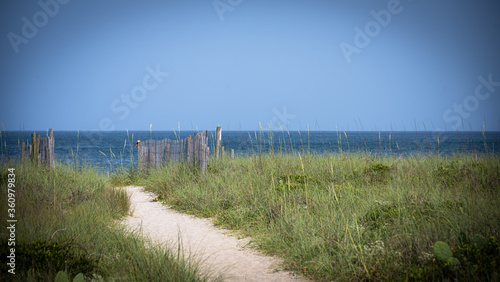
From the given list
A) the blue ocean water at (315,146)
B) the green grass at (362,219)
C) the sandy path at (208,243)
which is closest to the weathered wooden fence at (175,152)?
the blue ocean water at (315,146)

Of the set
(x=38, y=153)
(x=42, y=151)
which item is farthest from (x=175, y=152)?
(x=38, y=153)

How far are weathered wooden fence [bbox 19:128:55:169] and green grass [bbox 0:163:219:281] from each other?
4.07 meters

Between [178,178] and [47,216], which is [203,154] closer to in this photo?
[178,178]

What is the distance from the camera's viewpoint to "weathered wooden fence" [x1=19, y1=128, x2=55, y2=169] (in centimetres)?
1033

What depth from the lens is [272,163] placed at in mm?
8406

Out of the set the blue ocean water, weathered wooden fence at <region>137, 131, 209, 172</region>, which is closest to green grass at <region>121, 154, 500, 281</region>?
the blue ocean water

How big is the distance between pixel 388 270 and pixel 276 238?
5.40 feet

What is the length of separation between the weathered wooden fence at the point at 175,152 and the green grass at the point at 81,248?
3.13 meters

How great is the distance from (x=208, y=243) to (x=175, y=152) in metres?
6.23

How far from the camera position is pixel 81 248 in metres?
3.69

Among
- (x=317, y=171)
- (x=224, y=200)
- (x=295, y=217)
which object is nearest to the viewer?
(x=295, y=217)

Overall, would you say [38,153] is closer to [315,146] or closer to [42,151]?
[42,151]

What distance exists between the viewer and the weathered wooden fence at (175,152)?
9242mm

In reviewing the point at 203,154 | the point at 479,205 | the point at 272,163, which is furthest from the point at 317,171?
the point at 479,205
